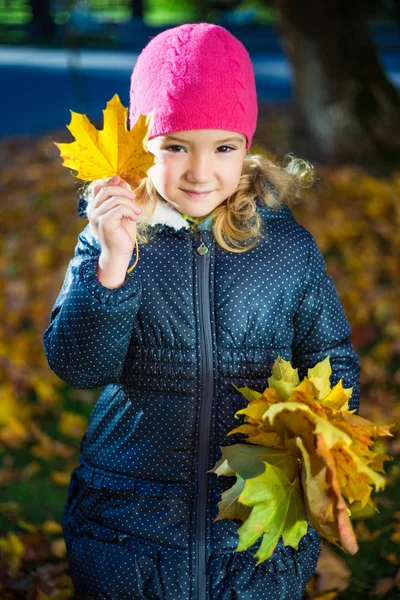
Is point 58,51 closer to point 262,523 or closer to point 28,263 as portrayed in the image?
point 28,263

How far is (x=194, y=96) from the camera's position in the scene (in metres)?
2.12

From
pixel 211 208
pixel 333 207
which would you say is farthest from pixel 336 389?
pixel 333 207

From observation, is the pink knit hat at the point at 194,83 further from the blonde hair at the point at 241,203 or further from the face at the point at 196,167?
the blonde hair at the point at 241,203

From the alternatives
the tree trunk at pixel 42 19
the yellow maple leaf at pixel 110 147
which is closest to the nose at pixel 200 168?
the yellow maple leaf at pixel 110 147

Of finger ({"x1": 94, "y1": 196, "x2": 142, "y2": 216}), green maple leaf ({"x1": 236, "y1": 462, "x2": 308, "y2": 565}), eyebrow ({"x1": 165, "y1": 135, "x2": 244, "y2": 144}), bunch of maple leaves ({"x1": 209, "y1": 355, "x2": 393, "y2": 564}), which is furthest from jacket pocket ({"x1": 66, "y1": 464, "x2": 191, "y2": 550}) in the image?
eyebrow ({"x1": 165, "y1": 135, "x2": 244, "y2": 144})

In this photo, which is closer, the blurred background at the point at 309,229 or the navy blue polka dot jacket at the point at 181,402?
the navy blue polka dot jacket at the point at 181,402

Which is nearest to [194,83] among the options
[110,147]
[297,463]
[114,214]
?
[110,147]

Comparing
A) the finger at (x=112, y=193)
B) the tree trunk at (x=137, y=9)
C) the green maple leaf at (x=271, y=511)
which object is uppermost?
the finger at (x=112, y=193)

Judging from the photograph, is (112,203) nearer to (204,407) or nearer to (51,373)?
(204,407)

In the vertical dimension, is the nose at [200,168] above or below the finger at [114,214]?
above

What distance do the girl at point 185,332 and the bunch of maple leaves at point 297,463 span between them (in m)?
0.17

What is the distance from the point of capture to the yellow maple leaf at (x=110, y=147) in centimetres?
196

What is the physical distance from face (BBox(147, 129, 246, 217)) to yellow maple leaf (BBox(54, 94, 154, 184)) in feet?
0.44

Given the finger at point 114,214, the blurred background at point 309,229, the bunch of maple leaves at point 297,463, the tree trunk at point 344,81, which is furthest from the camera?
the tree trunk at point 344,81
